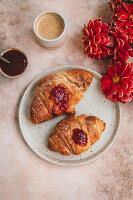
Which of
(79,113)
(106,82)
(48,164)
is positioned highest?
(106,82)

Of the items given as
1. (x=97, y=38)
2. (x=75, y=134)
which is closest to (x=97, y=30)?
(x=97, y=38)

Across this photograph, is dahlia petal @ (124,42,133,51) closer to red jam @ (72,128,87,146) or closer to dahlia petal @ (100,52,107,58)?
dahlia petal @ (100,52,107,58)

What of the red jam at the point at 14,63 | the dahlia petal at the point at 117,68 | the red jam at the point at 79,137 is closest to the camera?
the red jam at the point at 79,137

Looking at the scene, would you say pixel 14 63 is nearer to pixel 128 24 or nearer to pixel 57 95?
pixel 57 95

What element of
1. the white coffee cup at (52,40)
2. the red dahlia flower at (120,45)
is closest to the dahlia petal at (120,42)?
the red dahlia flower at (120,45)

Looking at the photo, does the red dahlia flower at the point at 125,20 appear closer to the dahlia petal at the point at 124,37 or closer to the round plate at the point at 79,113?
the dahlia petal at the point at 124,37

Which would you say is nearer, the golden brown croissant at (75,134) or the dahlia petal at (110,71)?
the golden brown croissant at (75,134)

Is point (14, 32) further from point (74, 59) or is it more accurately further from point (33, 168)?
point (33, 168)
